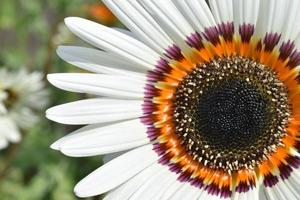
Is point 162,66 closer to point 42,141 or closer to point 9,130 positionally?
point 9,130

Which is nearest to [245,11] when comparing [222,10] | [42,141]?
[222,10]

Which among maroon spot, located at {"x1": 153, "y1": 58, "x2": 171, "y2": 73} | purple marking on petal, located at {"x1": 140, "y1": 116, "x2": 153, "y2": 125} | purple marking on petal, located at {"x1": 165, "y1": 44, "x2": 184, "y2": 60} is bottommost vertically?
purple marking on petal, located at {"x1": 140, "y1": 116, "x2": 153, "y2": 125}

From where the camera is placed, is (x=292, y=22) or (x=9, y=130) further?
(x=9, y=130)

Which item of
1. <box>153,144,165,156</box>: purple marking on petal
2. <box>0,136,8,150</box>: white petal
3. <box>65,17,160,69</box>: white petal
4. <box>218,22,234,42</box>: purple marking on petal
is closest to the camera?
<box>65,17,160,69</box>: white petal

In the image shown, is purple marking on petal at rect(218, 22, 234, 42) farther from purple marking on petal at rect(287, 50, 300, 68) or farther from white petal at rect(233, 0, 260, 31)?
purple marking on petal at rect(287, 50, 300, 68)

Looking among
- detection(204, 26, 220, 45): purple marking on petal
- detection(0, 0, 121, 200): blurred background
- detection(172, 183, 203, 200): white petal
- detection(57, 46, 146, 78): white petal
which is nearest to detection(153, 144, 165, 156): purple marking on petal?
detection(172, 183, 203, 200): white petal

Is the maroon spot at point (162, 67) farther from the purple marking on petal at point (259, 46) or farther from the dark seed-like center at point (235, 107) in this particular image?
the purple marking on petal at point (259, 46)
